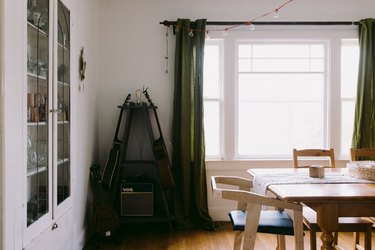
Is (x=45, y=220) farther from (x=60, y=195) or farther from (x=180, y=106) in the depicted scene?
(x=180, y=106)

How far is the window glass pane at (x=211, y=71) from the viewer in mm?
4121

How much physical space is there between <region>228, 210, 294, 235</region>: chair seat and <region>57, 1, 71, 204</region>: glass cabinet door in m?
1.18

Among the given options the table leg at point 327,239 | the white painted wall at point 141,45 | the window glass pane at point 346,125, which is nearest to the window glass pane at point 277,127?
the window glass pane at point 346,125

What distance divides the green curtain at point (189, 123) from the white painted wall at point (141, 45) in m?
0.15

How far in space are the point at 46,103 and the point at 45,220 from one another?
68 cm

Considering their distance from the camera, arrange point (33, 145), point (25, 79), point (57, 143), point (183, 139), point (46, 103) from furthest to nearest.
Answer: point (183, 139) → point (57, 143) → point (46, 103) → point (33, 145) → point (25, 79)

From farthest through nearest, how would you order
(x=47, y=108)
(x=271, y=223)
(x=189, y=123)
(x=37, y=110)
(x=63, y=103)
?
(x=189, y=123), (x=63, y=103), (x=271, y=223), (x=47, y=108), (x=37, y=110)

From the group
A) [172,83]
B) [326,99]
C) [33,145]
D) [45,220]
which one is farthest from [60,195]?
[326,99]

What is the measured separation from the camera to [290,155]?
4.16m

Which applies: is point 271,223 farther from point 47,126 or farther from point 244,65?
point 244,65

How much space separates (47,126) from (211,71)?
2385mm

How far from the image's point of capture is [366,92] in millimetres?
3924

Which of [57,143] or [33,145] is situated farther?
[57,143]

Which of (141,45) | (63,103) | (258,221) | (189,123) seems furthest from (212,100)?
(258,221)
